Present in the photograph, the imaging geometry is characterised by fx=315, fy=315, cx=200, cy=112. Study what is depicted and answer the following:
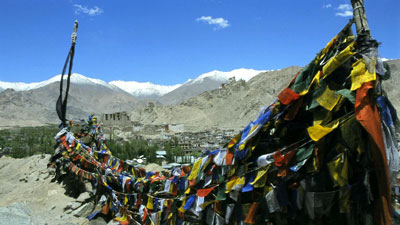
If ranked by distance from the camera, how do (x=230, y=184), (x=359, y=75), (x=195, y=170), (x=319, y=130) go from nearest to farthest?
(x=359, y=75) → (x=319, y=130) → (x=230, y=184) → (x=195, y=170)

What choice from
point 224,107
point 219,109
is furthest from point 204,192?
point 219,109

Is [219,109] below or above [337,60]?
above

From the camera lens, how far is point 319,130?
2738mm

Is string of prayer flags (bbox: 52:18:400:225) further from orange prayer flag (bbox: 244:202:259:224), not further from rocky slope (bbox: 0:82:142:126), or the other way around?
rocky slope (bbox: 0:82:142:126)

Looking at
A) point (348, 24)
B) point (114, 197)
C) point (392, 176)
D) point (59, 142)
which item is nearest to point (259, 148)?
point (392, 176)

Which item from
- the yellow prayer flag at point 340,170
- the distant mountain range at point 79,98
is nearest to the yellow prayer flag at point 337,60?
the yellow prayer flag at point 340,170

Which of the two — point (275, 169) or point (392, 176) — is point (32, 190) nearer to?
point (275, 169)

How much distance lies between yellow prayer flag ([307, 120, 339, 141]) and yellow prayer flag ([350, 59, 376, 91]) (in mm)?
345

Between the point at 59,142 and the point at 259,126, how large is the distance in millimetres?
7076

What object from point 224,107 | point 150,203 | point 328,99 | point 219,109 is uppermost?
point 224,107

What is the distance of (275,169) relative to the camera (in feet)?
10.1

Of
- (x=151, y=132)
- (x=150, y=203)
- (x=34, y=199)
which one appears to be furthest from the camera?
(x=151, y=132)

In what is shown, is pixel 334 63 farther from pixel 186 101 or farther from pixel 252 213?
pixel 186 101

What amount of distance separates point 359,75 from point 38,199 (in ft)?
24.8
